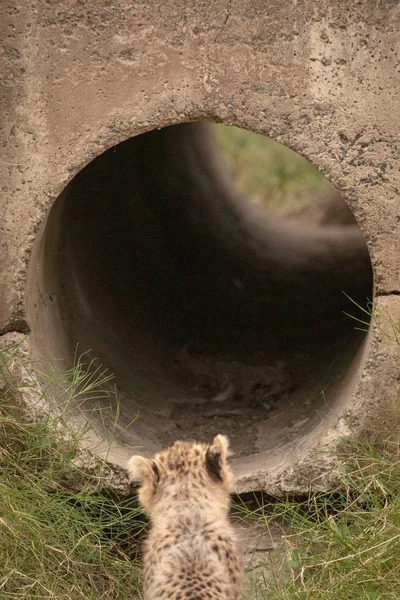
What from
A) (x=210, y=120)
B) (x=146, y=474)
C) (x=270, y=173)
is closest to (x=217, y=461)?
(x=146, y=474)

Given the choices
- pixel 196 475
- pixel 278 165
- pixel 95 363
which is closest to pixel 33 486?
pixel 196 475

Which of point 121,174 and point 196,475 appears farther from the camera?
point 121,174

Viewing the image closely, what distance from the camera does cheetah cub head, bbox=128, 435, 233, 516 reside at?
423 cm

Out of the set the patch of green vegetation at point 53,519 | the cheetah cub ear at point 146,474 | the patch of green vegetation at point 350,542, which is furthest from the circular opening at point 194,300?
the cheetah cub ear at point 146,474

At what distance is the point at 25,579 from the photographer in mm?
4652

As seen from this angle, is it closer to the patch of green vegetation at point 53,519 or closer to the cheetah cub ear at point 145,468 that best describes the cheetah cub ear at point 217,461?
the cheetah cub ear at point 145,468

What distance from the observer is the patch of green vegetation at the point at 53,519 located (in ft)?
15.4

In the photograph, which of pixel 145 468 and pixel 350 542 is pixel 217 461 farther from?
pixel 350 542

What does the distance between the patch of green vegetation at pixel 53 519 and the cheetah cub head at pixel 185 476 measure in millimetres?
645

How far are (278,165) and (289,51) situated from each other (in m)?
9.63

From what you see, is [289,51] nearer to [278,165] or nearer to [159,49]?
[159,49]

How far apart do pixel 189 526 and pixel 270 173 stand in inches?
402

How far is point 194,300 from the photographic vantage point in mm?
8492

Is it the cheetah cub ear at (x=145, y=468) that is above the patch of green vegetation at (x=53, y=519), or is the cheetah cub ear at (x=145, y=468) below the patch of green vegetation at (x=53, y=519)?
above
